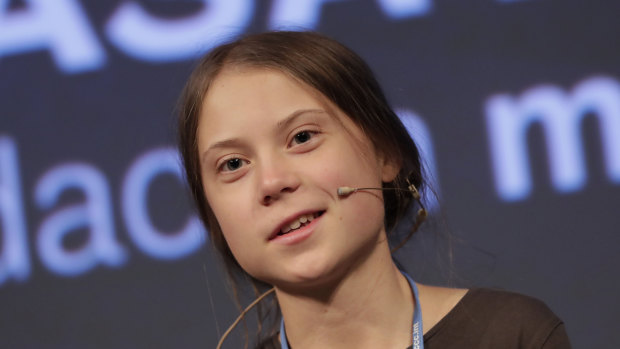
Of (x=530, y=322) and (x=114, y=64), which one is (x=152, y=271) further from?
(x=530, y=322)

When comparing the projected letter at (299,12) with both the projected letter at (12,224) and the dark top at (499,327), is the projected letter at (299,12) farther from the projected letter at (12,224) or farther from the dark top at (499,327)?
the dark top at (499,327)

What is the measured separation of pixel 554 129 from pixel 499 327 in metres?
0.81

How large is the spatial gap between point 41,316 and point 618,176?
1.49m

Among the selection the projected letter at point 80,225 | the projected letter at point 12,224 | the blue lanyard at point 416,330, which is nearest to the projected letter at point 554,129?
the blue lanyard at point 416,330

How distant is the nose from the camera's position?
3.20 ft

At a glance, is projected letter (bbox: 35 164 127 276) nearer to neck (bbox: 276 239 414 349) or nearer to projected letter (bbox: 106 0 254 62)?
projected letter (bbox: 106 0 254 62)

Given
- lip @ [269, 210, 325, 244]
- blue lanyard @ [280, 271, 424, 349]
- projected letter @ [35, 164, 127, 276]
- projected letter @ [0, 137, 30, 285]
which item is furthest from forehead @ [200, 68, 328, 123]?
projected letter @ [0, 137, 30, 285]

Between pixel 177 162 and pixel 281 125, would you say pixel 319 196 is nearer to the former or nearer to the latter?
pixel 281 125

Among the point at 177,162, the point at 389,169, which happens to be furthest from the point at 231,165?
the point at 177,162

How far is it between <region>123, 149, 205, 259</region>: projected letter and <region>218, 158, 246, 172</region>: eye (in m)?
0.84

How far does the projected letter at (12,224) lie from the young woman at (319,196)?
992mm

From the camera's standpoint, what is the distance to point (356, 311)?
3.43ft

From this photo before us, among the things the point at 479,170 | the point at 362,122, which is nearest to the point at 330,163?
the point at 362,122

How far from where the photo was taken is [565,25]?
1798 millimetres
